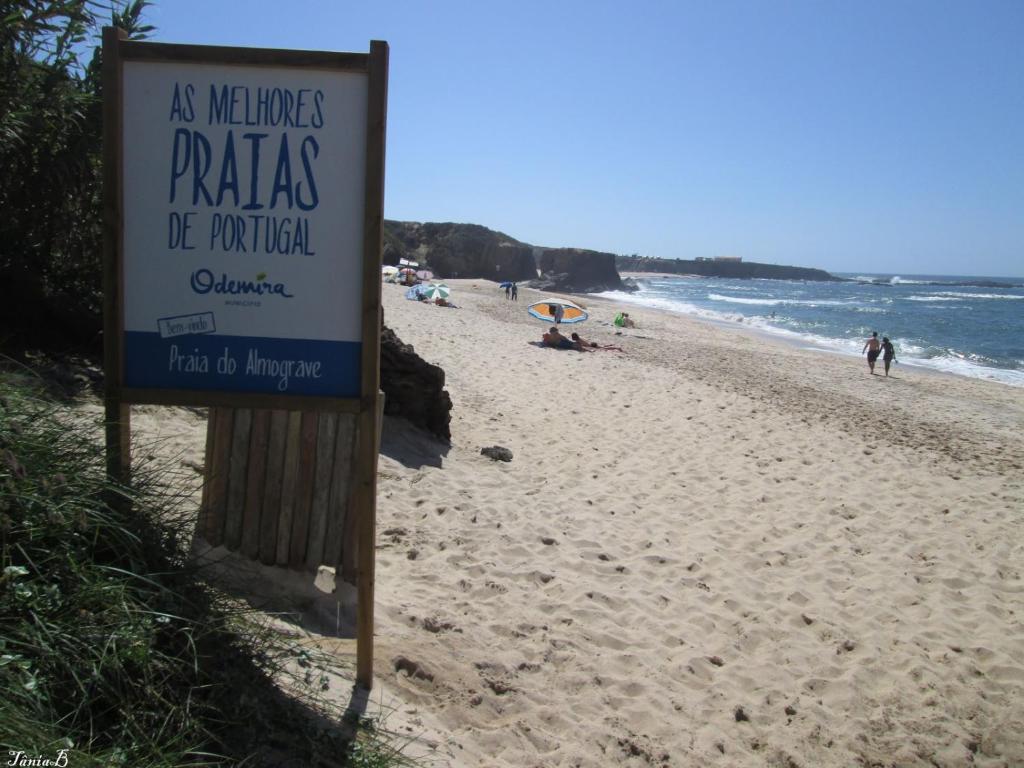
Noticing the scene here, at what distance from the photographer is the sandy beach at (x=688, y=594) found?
3.38 metres

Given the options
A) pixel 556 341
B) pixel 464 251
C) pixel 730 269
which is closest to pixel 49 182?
pixel 556 341

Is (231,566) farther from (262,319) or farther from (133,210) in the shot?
(133,210)

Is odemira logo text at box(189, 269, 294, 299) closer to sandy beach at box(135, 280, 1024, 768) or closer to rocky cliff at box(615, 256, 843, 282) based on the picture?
sandy beach at box(135, 280, 1024, 768)

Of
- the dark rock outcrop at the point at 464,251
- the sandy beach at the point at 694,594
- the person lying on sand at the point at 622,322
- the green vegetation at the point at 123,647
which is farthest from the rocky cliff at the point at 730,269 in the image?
the green vegetation at the point at 123,647

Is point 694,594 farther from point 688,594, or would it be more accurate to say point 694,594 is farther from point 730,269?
point 730,269

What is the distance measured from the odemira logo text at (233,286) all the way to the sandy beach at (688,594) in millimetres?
1675

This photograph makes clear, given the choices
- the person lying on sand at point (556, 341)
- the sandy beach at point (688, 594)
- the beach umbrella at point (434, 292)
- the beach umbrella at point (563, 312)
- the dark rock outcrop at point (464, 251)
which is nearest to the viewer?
the sandy beach at point (688, 594)

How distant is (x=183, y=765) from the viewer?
6.33 feet

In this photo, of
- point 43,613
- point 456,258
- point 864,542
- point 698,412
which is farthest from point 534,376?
point 456,258

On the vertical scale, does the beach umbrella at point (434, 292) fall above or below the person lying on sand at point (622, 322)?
above

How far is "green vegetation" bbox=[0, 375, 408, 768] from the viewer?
1.99 m

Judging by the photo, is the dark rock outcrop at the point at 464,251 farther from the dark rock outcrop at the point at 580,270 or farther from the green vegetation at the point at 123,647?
the green vegetation at the point at 123,647

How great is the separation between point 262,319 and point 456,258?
6753 cm

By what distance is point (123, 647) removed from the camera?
2.18 metres
